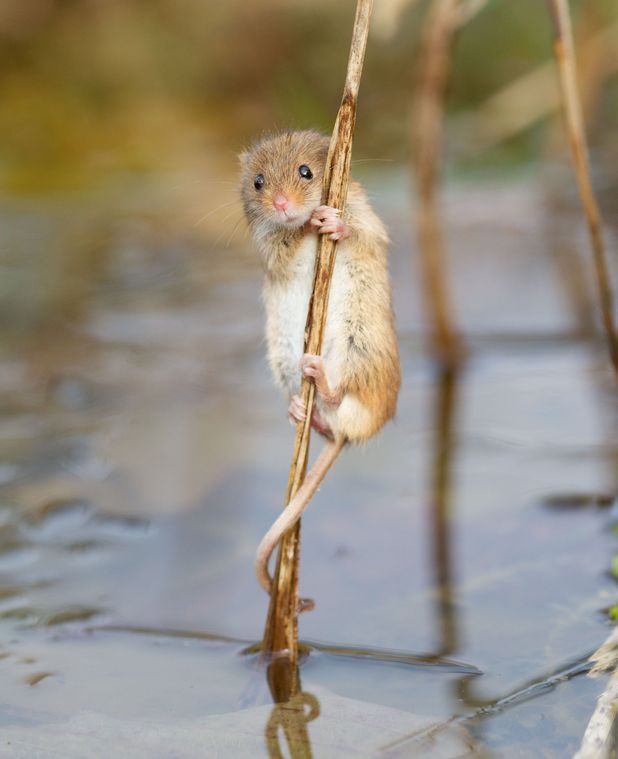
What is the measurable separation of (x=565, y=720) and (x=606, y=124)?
696cm

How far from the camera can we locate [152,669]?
3234mm

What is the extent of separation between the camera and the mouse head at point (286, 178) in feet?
9.86

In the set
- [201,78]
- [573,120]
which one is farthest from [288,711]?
[201,78]

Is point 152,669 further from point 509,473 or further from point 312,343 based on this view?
point 509,473

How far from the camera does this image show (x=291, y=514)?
299cm

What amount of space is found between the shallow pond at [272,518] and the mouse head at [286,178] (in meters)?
1.12

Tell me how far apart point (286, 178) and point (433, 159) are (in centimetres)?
271

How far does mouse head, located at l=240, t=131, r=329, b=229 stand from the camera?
3.01 m

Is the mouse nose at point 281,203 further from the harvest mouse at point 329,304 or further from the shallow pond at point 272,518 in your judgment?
the shallow pond at point 272,518

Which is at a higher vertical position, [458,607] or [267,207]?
[267,207]

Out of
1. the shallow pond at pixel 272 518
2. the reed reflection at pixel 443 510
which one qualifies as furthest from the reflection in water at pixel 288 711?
the reed reflection at pixel 443 510

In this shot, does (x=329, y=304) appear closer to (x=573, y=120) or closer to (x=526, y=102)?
(x=573, y=120)

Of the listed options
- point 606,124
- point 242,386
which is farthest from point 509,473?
point 606,124

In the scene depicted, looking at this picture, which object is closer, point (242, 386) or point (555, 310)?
point (242, 386)
